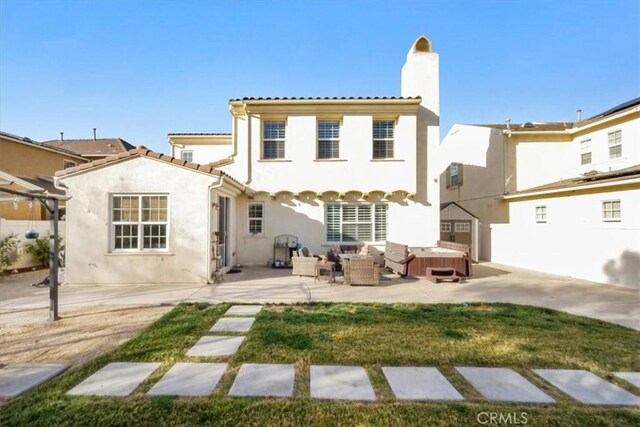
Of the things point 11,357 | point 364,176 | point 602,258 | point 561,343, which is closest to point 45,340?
point 11,357

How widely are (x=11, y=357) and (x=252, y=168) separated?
29.6 ft

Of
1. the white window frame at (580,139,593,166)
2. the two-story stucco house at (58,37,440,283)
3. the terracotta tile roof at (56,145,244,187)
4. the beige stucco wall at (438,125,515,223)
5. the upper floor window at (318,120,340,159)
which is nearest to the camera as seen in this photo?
the terracotta tile roof at (56,145,244,187)

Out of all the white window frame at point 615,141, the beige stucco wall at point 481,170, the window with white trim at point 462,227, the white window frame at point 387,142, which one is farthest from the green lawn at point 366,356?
the white window frame at point 615,141

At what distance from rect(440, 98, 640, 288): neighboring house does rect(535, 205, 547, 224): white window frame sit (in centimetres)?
6

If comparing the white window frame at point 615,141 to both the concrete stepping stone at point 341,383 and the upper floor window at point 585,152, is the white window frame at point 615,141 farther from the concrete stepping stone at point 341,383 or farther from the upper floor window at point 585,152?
the concrete stepping stone at point 341,383

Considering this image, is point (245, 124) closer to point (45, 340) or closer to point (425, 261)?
point (425, 261)

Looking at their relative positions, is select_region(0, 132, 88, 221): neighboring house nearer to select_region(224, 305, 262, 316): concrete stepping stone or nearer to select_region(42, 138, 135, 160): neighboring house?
select_region(42, 138, 135, 160): neighboring house

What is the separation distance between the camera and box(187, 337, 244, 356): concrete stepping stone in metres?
4.09

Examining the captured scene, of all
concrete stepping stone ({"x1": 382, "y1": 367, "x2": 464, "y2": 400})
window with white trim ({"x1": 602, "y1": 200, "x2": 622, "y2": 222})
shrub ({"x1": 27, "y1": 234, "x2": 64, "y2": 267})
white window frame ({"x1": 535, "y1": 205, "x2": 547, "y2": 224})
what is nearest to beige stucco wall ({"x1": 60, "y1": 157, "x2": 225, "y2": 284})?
shrub ({"x1": 27, "y1": 234, "x2": 64, "y2": 267})

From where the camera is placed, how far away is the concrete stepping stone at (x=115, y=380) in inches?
121

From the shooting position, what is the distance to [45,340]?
14.9 ft

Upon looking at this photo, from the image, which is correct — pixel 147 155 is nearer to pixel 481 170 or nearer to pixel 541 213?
pixel 541 213

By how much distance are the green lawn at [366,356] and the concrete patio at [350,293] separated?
29.2 inches

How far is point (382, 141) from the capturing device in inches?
482
